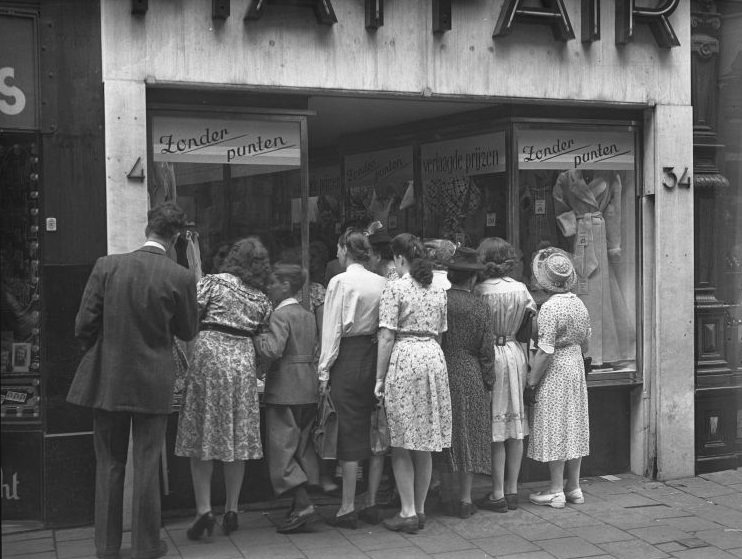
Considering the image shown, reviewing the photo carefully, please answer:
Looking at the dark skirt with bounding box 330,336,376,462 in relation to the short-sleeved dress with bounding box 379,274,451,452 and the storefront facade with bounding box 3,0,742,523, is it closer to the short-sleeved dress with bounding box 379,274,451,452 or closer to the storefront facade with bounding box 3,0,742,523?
the short-sleeved dress with bounding box 379,274,451,452

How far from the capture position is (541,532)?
6.55 metres

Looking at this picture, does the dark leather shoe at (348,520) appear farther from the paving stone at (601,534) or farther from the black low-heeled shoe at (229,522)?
the paving stone at (601,534)

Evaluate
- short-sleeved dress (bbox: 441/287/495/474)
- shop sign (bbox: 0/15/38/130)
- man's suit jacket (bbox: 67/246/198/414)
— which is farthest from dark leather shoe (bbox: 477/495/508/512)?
shop sign (bbox: 0/15/38/130)

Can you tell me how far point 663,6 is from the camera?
7.87 m

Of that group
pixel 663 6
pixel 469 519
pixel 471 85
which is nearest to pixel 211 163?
pixel 471 85

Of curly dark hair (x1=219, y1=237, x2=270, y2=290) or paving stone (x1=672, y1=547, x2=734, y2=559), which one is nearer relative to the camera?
paving stone (x1=672, y1=547, x2=734, y2=559)

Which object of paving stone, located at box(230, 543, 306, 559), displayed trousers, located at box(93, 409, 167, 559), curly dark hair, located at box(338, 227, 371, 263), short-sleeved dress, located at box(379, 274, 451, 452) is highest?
curly dark hair, located at box(338, 227, 371, 263)

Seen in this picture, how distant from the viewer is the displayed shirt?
253 inches

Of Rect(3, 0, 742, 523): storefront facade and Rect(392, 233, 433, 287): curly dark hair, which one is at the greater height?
Rect(3, 0, 742, 523): storefront facade

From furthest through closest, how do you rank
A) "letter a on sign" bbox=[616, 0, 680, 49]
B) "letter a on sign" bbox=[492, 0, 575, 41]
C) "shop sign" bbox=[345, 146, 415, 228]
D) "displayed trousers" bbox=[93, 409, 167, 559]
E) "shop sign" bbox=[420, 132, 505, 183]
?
1. "shop sign" bbox=[345, 146, 415, 228]
2. "shop sign" bbox=[420, 132, 505, 183]
3. "letter a on sign" bbox=[616, 0, 680, 49]
4. "letter a on sign" bbox=[492, 0, 575, 41]
5. "displayed trousers" bbox=[93, 409, 167, 559]

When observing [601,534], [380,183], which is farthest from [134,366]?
[380,183]

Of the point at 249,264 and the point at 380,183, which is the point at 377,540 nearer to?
the point at 249,264

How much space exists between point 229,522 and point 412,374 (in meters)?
1.50

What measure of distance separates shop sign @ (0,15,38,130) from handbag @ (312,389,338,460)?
2586mm
